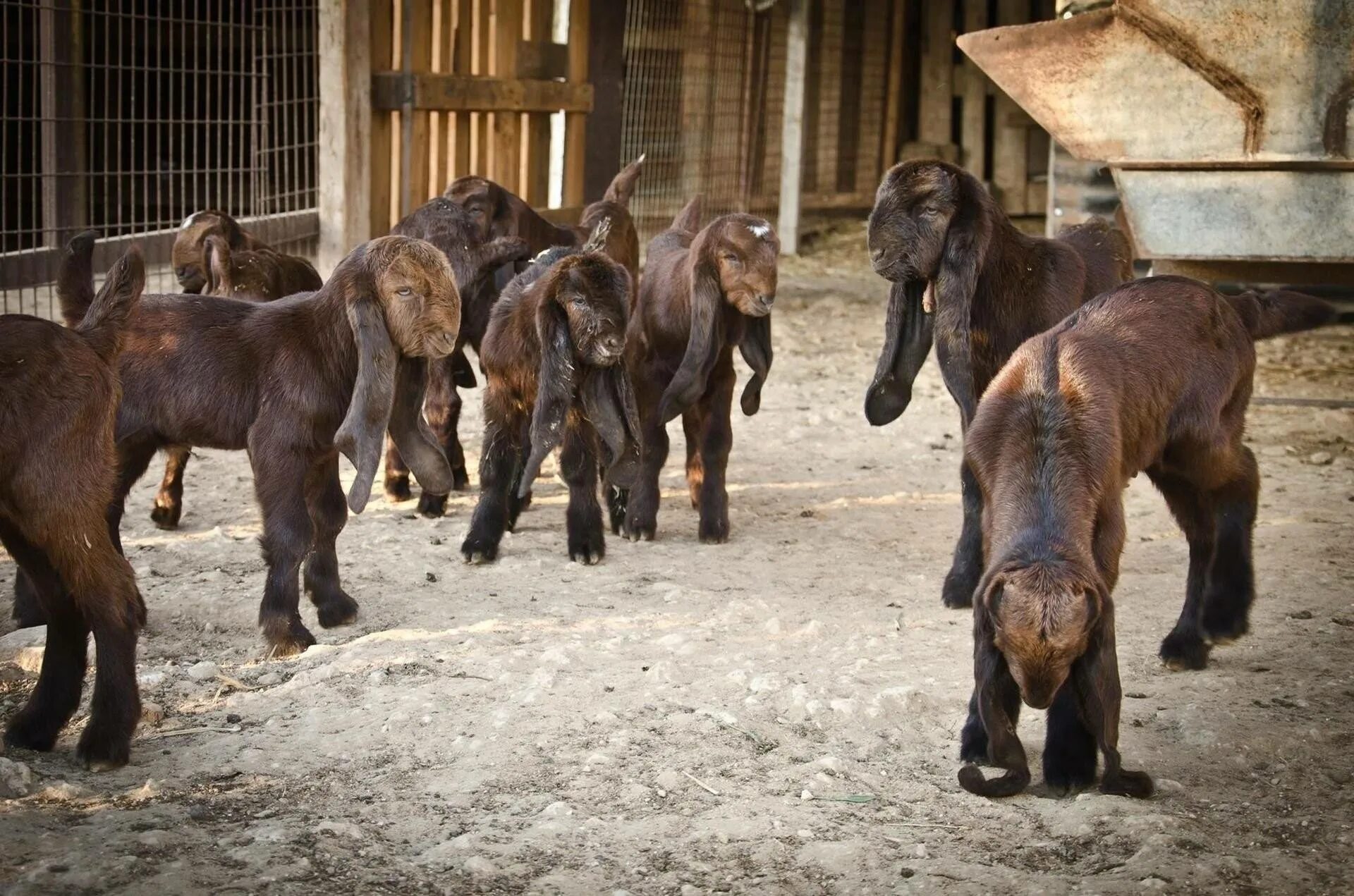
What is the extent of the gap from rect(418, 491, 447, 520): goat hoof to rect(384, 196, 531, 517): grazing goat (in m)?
0.05

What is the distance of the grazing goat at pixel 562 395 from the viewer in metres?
6.23

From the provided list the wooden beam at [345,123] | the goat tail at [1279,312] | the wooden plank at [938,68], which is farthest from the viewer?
the wooden plank at [938,68]

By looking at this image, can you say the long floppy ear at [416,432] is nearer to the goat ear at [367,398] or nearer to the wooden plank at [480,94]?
the goat ear at [367,398]

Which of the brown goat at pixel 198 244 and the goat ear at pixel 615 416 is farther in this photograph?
the brown goat at pixel 198 244

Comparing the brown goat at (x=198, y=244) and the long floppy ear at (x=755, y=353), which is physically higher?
the brown goat at (x=198, y=244)

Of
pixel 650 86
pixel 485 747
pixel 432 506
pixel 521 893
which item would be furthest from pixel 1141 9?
pixel 650 86

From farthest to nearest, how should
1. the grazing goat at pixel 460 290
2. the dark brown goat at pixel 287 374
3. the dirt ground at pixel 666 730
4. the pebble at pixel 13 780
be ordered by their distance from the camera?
the grazing goat at pixel 460 290 < the dark brown goat at pixel 287 374 < the pebble at pixel 13 780 < the dirt ground at pixel 666 730

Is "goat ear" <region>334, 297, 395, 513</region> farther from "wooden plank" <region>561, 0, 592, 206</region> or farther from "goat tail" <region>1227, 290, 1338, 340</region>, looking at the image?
"wooden plank" <region>561, 0, 592, 206</region>

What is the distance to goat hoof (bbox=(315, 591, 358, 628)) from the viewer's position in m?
5.64

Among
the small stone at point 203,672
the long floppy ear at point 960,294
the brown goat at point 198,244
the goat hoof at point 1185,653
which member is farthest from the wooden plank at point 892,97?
the small stone at point 203,672

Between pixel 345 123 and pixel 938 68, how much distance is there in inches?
415

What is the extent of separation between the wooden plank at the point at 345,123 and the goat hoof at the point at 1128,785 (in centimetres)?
694

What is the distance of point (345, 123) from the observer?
9930mm

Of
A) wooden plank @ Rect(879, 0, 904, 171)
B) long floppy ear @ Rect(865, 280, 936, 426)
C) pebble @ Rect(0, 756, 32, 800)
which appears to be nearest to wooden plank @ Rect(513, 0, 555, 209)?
long floppy ear @ Rect(865, 280, 936, 426)
